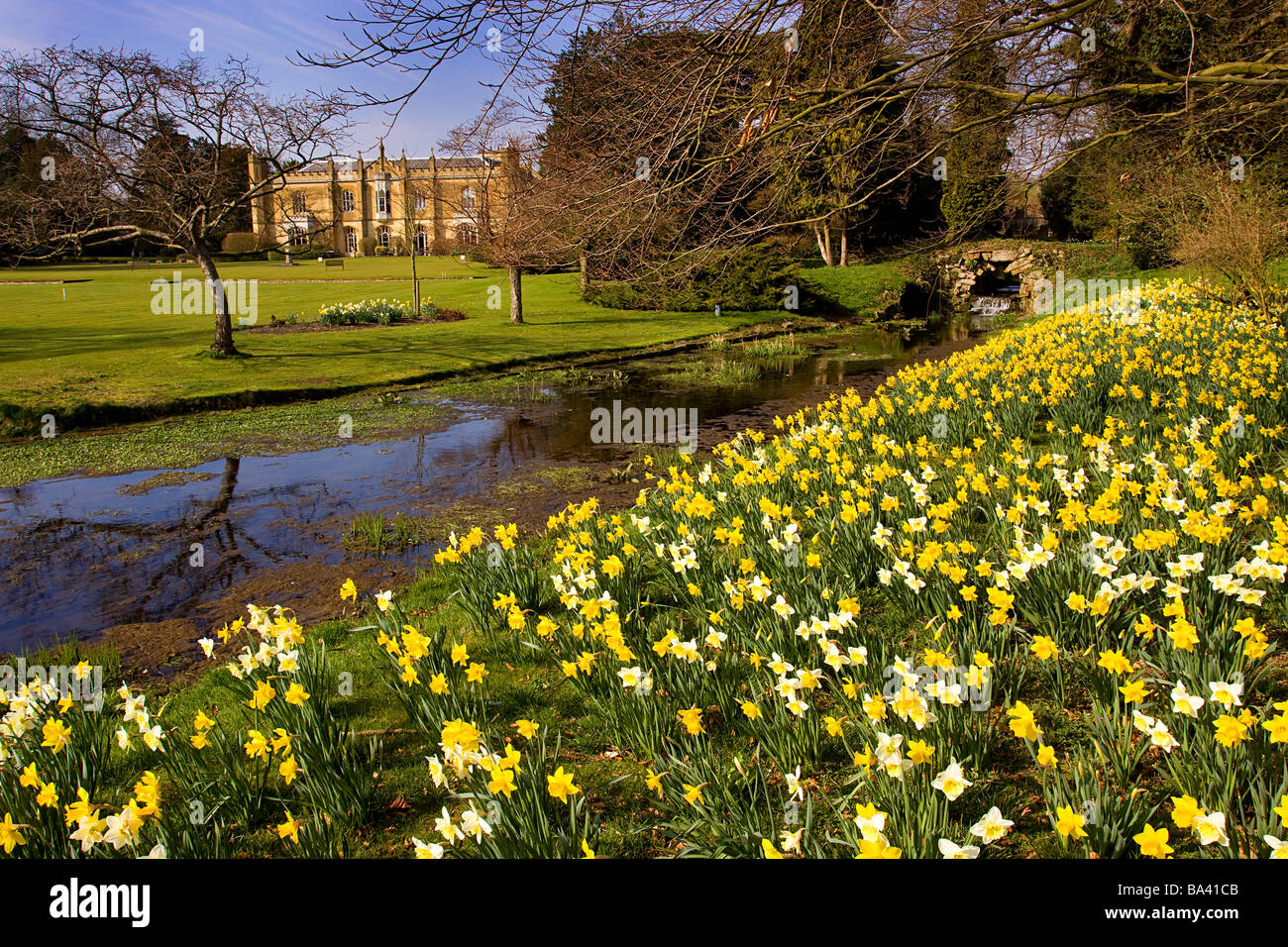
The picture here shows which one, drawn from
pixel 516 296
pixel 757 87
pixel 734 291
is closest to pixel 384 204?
pixel 734 291

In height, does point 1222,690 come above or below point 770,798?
above

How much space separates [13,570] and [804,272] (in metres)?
29.0

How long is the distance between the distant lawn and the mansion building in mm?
2355

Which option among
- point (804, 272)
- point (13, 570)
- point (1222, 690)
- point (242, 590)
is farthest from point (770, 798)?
point (804, 272)

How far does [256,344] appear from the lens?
18.5 meters

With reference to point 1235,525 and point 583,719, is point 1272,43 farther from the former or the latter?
point 583,719

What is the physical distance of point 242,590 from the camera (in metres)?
6.23

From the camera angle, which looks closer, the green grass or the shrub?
the shrub

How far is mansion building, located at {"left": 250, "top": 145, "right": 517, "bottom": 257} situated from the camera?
17.7m

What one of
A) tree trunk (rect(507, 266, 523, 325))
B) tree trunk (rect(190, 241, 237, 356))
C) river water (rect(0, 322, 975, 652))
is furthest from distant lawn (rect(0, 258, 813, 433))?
river water (rect(0, 322, 975, 652))

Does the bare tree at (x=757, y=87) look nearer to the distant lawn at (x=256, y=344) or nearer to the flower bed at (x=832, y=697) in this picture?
the flower bed at (x=832, y=697)

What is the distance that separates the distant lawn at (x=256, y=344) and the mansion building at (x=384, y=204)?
236 cm

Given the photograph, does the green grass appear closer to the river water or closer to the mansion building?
the mansion building
